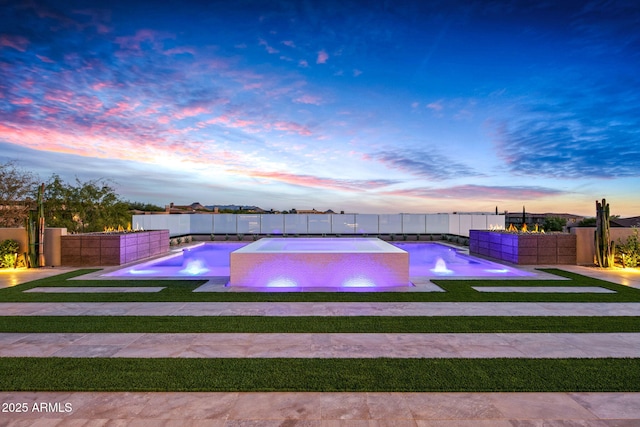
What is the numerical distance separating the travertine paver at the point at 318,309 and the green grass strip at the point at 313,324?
236 millimetres

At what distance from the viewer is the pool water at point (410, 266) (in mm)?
9031

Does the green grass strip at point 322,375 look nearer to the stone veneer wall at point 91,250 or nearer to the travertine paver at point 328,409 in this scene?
the travertine paver at point 328,409

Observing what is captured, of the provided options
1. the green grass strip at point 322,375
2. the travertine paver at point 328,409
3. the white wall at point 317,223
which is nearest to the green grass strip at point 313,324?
the green grass strip at point 322,375

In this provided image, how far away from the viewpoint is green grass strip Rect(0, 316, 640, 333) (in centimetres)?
449

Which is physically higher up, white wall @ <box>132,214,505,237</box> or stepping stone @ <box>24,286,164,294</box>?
white wall @ <box>132,214,505,237</box>

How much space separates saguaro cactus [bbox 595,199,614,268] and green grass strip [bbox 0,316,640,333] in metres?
6.17

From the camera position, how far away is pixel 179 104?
13.4 m

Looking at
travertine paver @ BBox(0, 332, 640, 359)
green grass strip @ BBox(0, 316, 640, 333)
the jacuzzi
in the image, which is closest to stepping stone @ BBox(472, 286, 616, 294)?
the jacuzzi

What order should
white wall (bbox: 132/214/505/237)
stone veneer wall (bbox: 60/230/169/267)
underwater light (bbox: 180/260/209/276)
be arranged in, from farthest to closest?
white wall (bbox: 132/214/505/237) → stone veneer wall (bbox: 60/230/169/267) → underwater light (bbox: 180/260/209/276)

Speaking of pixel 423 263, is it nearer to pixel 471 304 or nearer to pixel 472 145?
pixel 471 304

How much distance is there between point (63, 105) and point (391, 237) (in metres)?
16.2

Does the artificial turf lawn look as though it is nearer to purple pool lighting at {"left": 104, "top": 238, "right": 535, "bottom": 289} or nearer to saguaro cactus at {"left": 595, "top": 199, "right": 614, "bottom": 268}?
purple pool lighting at {"left": 104, "top": 238, "right": 535, "bottom": 289}

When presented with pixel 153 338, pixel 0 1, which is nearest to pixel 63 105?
pixel 0 1

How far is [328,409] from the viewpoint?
2.59 m
